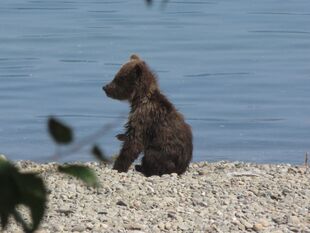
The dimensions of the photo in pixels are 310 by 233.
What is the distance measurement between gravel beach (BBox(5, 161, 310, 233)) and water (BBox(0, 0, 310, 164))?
0.71 metres

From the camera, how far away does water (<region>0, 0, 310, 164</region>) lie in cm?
1305

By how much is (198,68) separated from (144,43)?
113 inches

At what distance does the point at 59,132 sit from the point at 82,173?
9 centimetres

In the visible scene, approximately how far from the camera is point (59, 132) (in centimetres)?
224

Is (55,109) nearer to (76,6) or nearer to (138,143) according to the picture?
(138,143)

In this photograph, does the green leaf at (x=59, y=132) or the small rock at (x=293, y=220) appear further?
the small rock at (x=293, y=220)

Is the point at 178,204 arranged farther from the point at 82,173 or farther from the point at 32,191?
the point at 32,191

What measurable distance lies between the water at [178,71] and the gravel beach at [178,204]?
0.71 metres

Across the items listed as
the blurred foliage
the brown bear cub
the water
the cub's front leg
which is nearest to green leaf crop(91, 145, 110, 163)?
the blurred foliage

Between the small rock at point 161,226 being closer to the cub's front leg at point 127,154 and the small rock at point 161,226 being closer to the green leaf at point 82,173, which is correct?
the cub's front leg at point 127,154

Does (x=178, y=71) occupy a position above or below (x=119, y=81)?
below

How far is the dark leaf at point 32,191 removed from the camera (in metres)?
2.09

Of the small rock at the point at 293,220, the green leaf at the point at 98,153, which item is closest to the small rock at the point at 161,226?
the small rock at the point at 293,220

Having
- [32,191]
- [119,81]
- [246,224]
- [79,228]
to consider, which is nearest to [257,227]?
[246,224]
